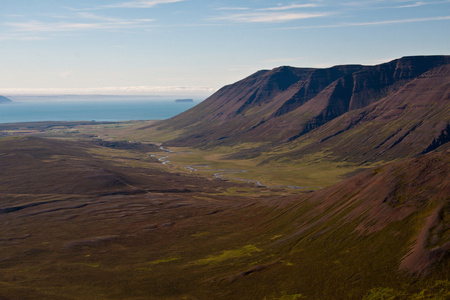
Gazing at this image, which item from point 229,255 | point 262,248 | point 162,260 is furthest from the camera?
point 162,260

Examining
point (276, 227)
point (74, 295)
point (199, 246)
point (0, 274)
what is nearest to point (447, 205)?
point (276, 227)

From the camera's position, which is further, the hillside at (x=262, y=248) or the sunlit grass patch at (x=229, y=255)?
the sunlit grass patch at (x=229, y=255)

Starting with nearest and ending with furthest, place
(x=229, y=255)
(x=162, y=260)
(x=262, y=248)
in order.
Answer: (x=229, y=255), (x=262, y=248), (x=162, y=260)

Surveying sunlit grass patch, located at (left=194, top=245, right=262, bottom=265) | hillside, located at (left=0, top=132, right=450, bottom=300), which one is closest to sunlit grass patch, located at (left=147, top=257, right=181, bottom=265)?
hillside, located at (left=0, top=132, right=450, bottom=300)

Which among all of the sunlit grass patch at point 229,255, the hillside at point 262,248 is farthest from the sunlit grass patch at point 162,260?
the sunlit grass patch at point 229,255

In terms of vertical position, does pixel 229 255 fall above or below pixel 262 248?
below

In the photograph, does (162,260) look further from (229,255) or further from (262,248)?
(262,248)

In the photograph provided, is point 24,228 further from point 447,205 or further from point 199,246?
point 447,205

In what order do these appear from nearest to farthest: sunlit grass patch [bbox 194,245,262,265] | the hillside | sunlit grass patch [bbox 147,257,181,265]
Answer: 1. the hillside
2. sunlit grass patch [bbox 194,245,262,265]
3. sunlit grass patch [bbox 147,257,181,265]

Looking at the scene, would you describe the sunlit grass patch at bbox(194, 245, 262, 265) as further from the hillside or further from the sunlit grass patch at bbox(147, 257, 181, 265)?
the sunlit grass patch at bbox(147, 257, 181, 265)

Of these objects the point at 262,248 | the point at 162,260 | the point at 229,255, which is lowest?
the point at 162,260

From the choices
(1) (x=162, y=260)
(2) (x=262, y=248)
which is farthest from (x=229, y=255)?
(1) (x=162, y=260)

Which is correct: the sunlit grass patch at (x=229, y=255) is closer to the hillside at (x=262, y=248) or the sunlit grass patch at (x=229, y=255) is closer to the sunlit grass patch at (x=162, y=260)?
the hillside at (x=262, y=248)
